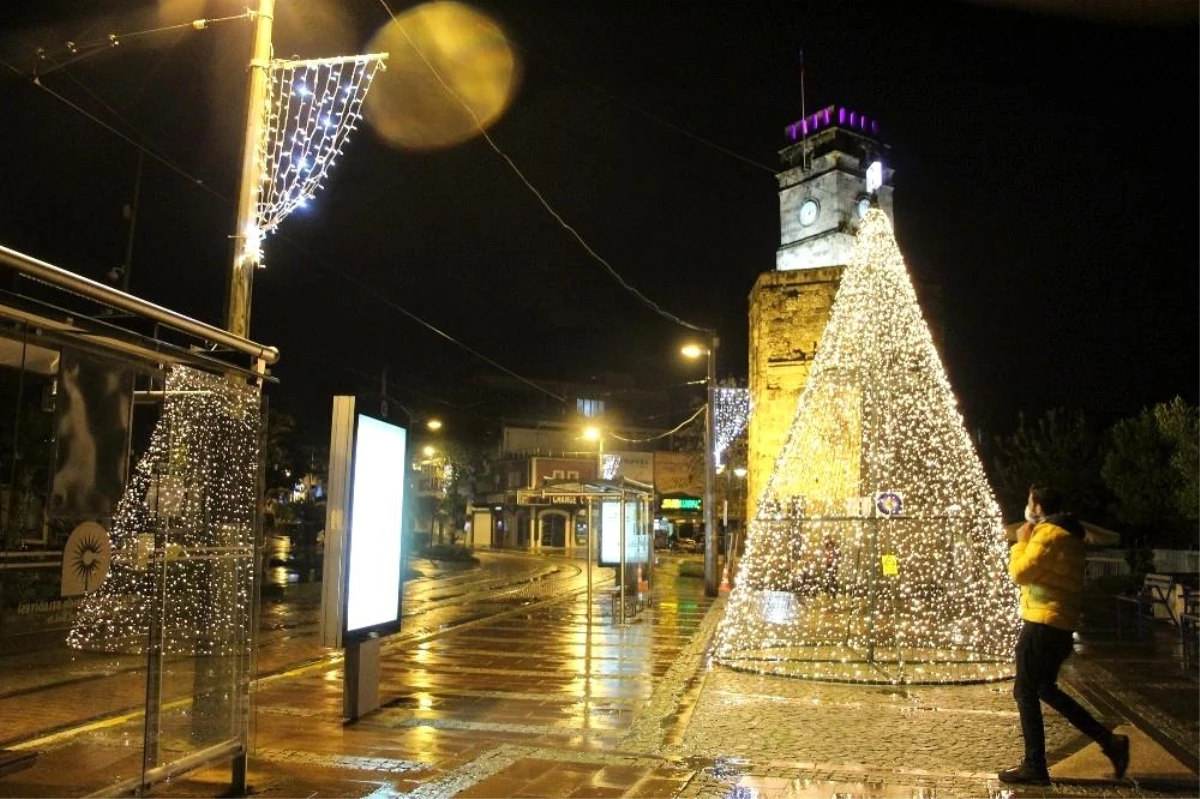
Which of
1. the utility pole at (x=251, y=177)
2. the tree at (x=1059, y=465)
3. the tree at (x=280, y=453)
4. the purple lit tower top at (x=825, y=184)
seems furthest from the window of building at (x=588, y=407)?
the utility pole at (x=251, y=177)

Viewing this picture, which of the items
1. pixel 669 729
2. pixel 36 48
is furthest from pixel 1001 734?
pixel 36 48

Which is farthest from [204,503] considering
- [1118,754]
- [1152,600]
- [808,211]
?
[808,211]

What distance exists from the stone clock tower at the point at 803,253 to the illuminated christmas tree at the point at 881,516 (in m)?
6.57

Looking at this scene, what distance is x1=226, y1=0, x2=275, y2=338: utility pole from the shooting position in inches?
366

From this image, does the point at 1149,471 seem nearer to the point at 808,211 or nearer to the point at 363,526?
the point at 363,526

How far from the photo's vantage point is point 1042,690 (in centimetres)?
596

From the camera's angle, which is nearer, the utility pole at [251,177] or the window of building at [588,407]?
the utility pole at [251,177]

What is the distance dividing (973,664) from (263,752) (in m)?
7.96

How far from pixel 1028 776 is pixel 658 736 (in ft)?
8.41

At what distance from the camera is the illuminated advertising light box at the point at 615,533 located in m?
18.2

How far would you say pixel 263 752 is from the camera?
6598 mm

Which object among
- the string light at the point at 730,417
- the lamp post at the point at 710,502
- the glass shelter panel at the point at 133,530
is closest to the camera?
the glass shelter panel at the point at 133,530

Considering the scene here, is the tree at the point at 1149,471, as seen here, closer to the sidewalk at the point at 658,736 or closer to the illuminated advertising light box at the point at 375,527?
the sidewalk at the point at 658,736

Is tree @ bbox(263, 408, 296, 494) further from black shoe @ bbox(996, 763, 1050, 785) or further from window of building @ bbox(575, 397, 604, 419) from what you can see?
window of building @ bbox(575, 397, 604, 419)
